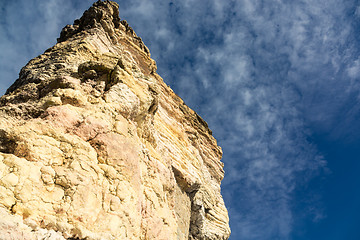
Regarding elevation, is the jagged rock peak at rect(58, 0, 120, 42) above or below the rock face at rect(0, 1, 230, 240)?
above

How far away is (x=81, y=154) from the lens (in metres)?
6.81

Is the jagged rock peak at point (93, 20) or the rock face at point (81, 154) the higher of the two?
the jagged rock peak at point (93, 20)

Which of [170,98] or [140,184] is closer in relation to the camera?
[140,184]

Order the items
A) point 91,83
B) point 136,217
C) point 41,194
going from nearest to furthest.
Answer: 1. point 41,194
2. point 136,217
3. point 91,83

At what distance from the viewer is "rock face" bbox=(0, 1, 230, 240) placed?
5.24m

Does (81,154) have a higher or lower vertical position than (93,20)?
lower

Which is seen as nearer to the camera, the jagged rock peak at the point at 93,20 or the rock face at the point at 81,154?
the rock face at the point at 81,154

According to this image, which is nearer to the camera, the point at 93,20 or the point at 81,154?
the point at 81,154

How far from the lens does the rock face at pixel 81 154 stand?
524cm

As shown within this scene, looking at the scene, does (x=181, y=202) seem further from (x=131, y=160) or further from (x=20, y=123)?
(x=20, y=123)

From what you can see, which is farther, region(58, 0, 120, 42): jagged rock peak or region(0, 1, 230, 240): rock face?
region(58, 0, 120, 42): jagged rock peak

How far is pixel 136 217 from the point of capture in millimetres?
7461

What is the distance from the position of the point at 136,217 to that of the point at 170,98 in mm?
16199

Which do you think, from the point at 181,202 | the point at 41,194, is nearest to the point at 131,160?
the point at 41,194
